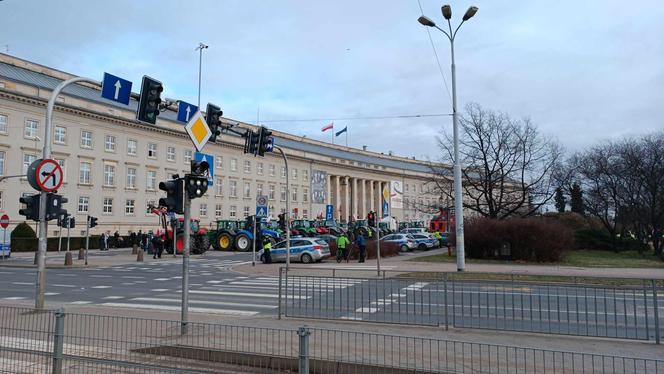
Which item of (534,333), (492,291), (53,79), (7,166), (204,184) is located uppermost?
(53,79)

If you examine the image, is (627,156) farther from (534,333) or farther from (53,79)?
(53,79)

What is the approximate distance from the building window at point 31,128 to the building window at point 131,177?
1196cm

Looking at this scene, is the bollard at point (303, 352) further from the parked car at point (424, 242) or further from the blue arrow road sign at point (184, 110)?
the parked car at point (424, 242)

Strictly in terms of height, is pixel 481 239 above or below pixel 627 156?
below

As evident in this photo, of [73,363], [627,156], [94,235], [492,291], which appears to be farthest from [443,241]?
[73,363]

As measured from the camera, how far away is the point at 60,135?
5538 centimetres

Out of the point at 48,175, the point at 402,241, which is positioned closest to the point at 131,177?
the point at 402,241

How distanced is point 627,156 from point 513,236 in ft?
73.3

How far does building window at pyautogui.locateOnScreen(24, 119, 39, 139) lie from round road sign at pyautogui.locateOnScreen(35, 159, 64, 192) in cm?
4690

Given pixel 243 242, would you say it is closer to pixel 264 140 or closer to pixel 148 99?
pixel 264 140

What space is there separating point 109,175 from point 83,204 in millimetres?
4692

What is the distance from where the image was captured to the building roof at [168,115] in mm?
53812

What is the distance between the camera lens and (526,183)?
39.1 metres

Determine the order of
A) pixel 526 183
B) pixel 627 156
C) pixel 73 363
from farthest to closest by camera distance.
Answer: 1. pixel 627 156
2. pixel 526 183
3. pixel 73 363
